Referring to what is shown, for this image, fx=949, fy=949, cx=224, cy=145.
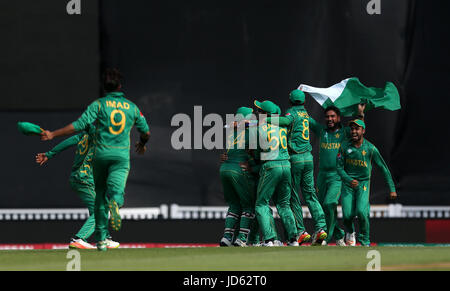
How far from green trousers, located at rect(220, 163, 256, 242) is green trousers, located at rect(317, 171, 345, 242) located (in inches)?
49.2

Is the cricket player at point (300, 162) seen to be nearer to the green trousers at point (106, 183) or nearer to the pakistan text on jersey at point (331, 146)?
the pakistan text on jersey at point (331, 146)

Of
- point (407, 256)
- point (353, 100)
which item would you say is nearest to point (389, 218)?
point (353, 100)

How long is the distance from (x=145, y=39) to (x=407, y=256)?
7.48 meters

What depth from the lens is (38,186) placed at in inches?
585

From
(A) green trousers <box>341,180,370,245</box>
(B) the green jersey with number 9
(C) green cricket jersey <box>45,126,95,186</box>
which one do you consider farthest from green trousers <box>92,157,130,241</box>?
(A) green trousers <box>341,180,370,245</box>

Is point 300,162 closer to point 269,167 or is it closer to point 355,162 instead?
point 355,162

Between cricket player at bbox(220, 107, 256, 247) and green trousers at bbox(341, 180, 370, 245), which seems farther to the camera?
green trousers at bbox(341, 180, 370, 245)

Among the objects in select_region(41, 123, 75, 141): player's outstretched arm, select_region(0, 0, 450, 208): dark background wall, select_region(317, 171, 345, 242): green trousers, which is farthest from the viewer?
select_region(0, 0, 450, 208): dark background wall

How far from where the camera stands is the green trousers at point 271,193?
35.0 ft

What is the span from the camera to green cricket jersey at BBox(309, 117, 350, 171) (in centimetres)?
1191

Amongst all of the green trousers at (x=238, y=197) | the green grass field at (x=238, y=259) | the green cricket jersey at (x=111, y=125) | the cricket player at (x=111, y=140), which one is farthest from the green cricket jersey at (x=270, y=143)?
the green cricket jersey at (x=111, y=125)

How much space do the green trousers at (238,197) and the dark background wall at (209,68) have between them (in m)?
3.78

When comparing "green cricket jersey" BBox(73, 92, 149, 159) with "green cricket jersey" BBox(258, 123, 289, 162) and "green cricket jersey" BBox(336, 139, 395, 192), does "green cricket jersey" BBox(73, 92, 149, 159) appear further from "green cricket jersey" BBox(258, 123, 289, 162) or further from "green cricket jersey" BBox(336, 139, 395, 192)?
"green cricket jersey" BBox(336, 139, 395, 192)
